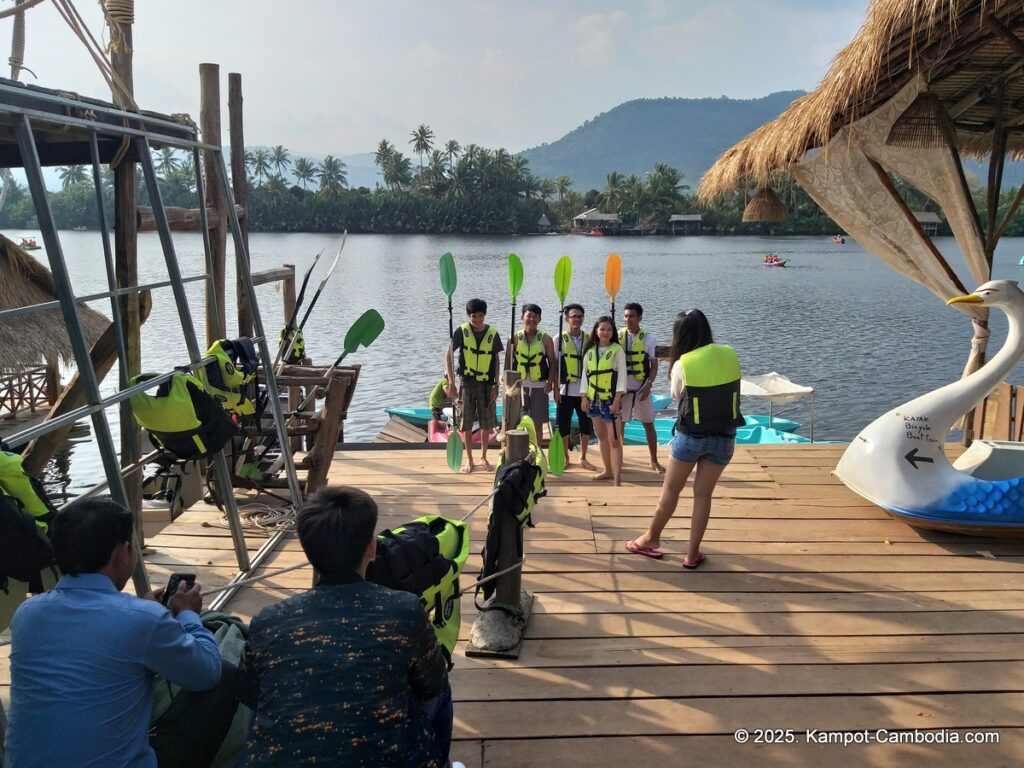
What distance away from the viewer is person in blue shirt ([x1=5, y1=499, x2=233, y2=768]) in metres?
1.84

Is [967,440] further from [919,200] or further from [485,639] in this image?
[919,200]

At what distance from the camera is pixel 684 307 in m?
31.3

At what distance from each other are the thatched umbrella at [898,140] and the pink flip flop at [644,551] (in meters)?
3.16

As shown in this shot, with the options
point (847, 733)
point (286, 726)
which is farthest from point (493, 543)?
point (286, 726)

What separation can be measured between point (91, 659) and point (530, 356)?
459 cm

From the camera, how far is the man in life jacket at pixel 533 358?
20.4 feet

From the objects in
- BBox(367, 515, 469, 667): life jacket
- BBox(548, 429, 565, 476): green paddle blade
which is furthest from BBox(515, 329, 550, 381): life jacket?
BBox(367, 515, 469, 667): life jacket

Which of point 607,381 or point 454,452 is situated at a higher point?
point 607,381

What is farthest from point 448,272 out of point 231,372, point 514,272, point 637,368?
point 231,372

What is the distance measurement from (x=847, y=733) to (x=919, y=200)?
269 feet

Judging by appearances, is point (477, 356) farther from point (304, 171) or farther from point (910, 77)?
point (304, 171)

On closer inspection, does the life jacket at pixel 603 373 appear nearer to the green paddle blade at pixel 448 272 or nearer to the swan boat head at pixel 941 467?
the green paddle blade at pixel 448 272

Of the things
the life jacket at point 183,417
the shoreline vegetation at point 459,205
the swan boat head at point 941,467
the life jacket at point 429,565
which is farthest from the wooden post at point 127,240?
the shoreline vegetation at point 459,205

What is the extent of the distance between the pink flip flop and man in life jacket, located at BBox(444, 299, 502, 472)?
2.09 meters
